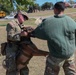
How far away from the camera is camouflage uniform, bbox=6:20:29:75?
5.45 meters

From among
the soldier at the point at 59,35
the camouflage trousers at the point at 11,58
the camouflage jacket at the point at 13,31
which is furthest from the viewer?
the camouflage trousers at the point at 11,58

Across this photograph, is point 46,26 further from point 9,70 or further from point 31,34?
point 9,70

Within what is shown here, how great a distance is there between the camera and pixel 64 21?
4918 millimetres

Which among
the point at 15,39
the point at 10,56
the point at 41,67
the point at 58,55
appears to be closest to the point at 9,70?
the point at 10,56

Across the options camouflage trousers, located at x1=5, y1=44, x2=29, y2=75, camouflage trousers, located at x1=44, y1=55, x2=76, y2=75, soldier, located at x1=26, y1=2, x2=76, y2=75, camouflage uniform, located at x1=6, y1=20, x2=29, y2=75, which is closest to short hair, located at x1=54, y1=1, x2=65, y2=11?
soldier, located at x1=26, y1=2, x2=76, y2=75

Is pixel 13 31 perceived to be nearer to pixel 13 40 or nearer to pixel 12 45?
pixel 13 40

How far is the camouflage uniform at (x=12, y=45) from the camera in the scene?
215 inches

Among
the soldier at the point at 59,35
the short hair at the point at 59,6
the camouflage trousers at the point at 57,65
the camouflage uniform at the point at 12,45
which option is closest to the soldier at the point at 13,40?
the camouflage uniform at the point at 12,45

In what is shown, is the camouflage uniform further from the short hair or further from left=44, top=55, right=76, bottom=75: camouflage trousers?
the short hair

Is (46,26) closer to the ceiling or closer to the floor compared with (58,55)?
closer to the ceiling

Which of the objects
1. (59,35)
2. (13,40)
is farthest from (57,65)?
(13,40)

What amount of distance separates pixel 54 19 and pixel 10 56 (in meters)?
1.16

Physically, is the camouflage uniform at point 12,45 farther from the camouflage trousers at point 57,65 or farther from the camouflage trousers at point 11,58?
the camouflage trousers at point 57,65

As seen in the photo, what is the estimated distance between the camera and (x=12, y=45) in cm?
561
